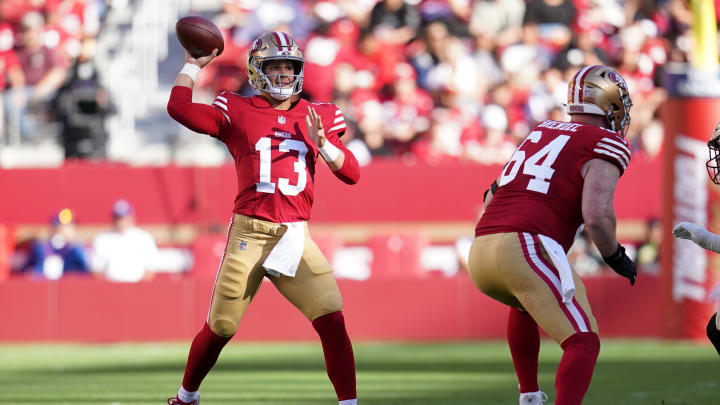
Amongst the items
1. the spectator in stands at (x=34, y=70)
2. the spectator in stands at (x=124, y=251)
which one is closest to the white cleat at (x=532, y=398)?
the spectator in stands at (x=124, y=251)

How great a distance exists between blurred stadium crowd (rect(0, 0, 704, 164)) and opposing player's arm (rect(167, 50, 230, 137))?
27.5 ft

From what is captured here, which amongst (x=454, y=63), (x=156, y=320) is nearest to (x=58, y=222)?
(x=156, y=320)

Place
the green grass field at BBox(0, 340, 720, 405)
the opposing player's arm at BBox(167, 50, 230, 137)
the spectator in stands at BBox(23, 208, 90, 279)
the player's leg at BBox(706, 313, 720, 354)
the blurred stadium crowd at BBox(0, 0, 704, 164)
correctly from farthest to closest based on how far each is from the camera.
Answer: the blurred stadium crowd at BBox(0, 0, 704, 164) < the spectator in stands at BBox(23, 208, 90, 279) < the green grass field at BBox(0, 340, 720, 405) < the opposing player's arm at BBox(167, 50, 230, 137) < the player's leg at BBox(706, 313, 720, 354)

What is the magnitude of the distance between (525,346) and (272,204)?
149cm

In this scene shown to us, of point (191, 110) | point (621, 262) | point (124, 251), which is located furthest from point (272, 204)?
point (124, 251)

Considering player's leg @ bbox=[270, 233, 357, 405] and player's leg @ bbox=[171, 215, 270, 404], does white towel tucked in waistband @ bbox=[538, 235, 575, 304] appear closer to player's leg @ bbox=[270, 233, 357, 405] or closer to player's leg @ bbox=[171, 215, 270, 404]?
player's leg @ bbox=[270, 233, 357, 405]

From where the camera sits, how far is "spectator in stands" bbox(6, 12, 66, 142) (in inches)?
651

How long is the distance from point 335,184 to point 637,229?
3.46m

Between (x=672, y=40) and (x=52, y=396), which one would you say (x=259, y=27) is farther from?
(x=52, y=396)

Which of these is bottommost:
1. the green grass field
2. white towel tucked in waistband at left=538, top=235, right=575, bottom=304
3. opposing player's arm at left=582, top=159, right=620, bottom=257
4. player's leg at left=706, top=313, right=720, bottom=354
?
the green grass field

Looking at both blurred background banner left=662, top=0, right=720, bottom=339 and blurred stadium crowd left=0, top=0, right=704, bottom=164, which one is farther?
blurred stadium crowd left=0, top=0, right=704, bottom=164

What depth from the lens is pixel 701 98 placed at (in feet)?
41.9

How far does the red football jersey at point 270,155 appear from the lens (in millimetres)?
6715

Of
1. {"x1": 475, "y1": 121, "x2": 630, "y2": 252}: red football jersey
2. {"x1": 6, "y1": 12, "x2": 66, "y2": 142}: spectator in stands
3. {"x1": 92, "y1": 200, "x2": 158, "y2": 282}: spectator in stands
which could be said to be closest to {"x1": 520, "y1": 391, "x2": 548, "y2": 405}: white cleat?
{"x1": 475, "y1": 121, "x2": 630, "y2": 252}: red football jersey
